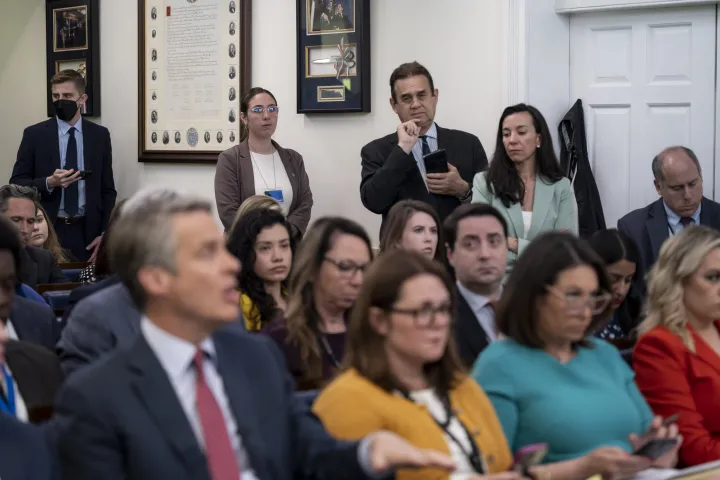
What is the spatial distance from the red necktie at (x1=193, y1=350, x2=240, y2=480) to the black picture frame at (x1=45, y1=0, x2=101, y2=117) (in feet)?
19.7

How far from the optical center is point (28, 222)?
521 cm

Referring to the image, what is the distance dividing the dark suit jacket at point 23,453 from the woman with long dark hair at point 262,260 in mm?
1610

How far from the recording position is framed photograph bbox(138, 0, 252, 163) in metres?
6.76

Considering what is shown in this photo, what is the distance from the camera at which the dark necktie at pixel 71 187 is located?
22.9ft

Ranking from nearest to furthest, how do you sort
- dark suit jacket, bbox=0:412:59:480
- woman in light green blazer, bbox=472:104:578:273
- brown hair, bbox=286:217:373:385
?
dark suit jacket, bbox=0:412:59:480
brown hair, bbox=286:217:373:385
woman in light green blazer, bbox=472:104:578:273

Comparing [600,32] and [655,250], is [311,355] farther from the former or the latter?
[600,32]

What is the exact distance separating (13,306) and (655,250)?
2.86 m

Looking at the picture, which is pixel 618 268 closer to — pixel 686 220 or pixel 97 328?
pixel 686 220

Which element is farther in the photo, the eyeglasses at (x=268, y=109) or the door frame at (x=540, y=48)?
the eyeglasses at (x=268, y=109)

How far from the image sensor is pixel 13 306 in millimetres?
2930

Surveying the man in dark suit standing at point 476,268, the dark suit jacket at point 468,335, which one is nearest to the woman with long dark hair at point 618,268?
the man in dark suit standing at point 476,268

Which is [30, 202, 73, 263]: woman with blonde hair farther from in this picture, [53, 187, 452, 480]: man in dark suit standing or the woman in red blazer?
[53, 187, 452, 480]: man in dark suit standing

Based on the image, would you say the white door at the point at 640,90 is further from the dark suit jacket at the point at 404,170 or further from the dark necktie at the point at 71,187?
the dark necktie at the point at 71,187

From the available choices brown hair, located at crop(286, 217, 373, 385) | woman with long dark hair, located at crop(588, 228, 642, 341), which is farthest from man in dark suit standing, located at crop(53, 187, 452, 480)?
woman with long dark hair, located at crop(588, 228, 642, 341)
